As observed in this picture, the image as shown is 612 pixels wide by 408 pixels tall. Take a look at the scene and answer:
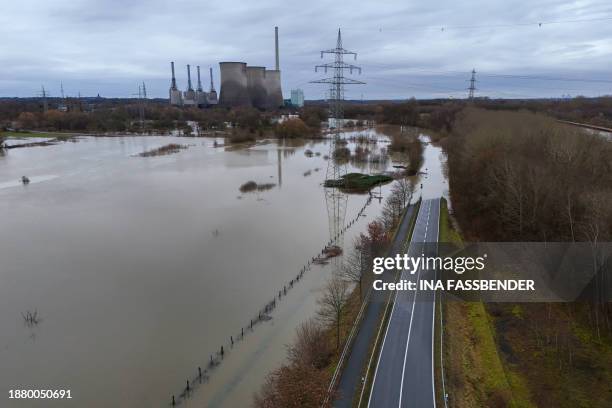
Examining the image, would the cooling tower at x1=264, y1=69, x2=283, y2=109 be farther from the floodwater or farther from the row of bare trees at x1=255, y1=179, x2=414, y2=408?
the row of bare trees at x1=255, y1=179, x2=414, y2=408

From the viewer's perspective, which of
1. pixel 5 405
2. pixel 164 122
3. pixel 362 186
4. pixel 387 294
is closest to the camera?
pixel 5 405

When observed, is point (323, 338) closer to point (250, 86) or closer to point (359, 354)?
point (359, 354)

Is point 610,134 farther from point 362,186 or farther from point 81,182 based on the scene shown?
point 81,182

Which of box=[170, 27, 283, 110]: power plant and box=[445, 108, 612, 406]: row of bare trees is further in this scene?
box=[170, 27, 283, 110]: power plant

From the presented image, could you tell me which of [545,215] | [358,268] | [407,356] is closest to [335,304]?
[407,356]

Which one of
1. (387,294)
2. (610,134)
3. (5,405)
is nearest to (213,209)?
(387,294)

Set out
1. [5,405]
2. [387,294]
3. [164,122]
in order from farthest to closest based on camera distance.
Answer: [164,122]
[387,294]
[5,405]

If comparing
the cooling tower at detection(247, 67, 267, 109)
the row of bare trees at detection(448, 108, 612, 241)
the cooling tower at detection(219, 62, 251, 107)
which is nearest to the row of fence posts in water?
the row of bare trees at detection(448, 108, 612, 241)

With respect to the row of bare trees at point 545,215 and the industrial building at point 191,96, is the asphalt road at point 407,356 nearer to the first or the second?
the row of bare trees at point 545,215
